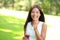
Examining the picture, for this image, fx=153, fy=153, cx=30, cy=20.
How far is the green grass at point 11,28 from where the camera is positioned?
1865 mm

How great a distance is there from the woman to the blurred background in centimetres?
32

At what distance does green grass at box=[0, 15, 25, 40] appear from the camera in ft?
6.12

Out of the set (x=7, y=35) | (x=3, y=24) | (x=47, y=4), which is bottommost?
(x=7, y=35)

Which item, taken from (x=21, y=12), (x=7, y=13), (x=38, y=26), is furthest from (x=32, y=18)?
(x=7, y=13)

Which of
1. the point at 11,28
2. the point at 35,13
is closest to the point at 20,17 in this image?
the point at 11,28

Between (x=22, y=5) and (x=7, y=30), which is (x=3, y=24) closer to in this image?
(x=7, y=30)

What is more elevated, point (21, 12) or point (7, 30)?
point (21, 12)

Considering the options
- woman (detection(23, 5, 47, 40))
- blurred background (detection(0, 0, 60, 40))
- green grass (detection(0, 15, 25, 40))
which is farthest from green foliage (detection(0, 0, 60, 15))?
woman (detection(23, 5, 47, 40))

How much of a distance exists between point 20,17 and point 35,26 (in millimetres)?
463

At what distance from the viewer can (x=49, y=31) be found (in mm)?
1854

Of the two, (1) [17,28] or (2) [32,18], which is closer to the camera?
(2) [32,18]

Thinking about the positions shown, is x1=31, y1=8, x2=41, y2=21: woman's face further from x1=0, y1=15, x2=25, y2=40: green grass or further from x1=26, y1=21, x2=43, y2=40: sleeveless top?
x1=0, y1=15, x2=25, y2=40: green grass

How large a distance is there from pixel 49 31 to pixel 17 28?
39 cm

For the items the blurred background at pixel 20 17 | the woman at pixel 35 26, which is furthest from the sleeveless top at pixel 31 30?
the blurred background at pixel 20 17
